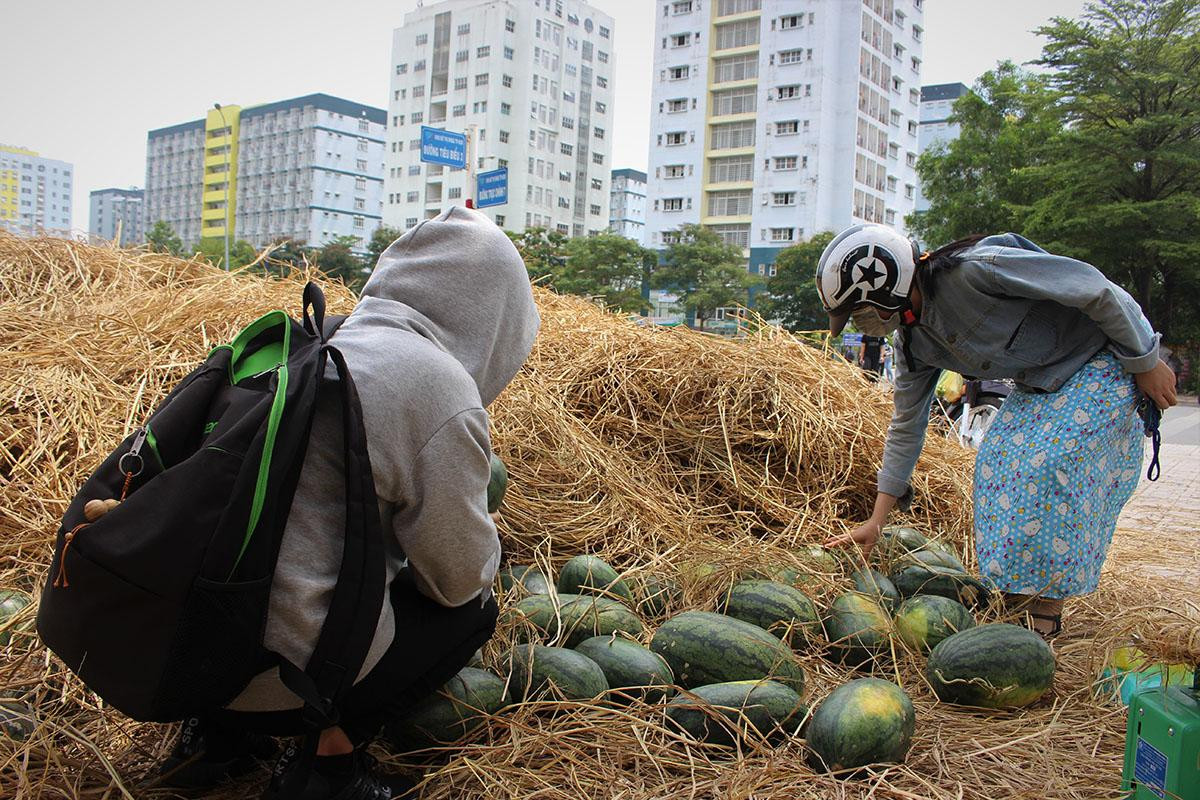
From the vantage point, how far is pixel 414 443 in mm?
1835

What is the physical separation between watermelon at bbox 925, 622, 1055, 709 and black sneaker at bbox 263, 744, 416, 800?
5.23ft

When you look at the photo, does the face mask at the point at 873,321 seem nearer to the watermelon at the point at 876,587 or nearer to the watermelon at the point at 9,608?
the watermelon at the point at 876,587

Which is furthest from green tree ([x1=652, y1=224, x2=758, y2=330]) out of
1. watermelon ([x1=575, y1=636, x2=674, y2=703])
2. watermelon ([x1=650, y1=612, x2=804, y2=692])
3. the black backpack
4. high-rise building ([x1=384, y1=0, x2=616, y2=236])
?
the black backpack

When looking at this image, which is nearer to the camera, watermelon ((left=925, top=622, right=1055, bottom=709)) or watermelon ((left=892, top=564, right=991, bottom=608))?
watermelon ((left=925, top=622, right=1055, bottom=709))

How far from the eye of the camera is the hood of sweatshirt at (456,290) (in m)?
2.08

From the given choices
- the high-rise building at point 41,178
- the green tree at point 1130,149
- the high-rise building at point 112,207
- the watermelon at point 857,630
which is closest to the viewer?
the watermelon at point 857,630

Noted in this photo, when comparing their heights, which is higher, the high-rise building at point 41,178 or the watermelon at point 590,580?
the high-rise building at point 41,178

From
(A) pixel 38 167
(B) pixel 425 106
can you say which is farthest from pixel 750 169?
(A) pixel 38 167

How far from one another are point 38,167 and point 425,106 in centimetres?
4990

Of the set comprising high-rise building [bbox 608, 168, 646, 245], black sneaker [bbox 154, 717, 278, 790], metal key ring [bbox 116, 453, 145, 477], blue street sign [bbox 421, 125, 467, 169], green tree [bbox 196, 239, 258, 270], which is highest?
high-rise building [bbox 608, 168, 646, 245]

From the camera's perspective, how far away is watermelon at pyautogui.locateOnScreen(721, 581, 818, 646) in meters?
2.93

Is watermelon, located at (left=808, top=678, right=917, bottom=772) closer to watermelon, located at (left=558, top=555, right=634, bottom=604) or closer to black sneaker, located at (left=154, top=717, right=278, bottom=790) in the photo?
watermelon, located at (left=558, top=555, right=634, bottom=604)

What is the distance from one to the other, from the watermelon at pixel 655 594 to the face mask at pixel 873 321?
3.84 ft

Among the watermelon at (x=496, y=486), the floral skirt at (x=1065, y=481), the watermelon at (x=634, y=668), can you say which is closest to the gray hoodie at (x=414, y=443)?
the watermelon at (x=634, y=668)
